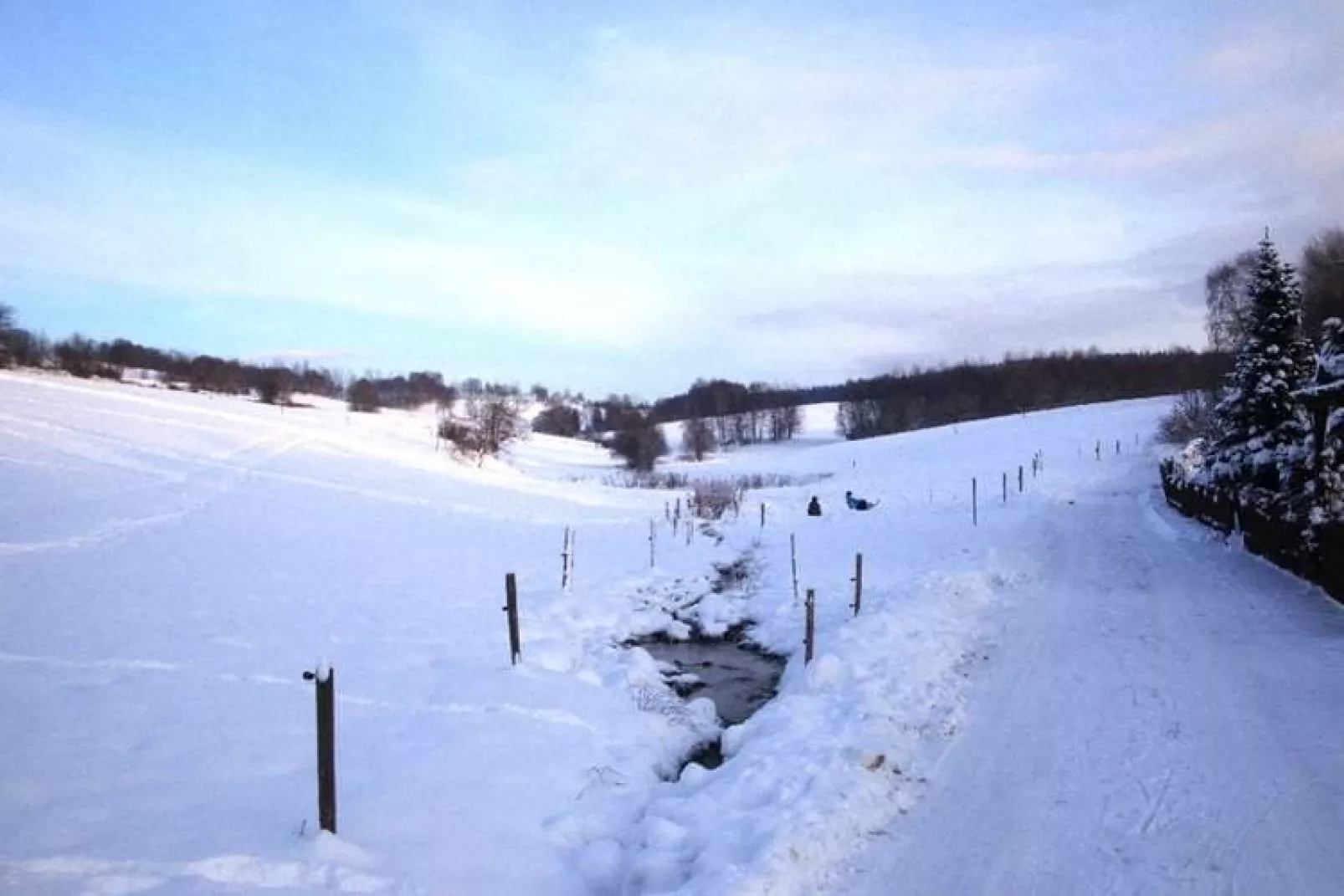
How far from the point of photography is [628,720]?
8.75 meters

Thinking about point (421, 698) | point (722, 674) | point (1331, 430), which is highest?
point (1331, 430)

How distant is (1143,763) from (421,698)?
7.33m

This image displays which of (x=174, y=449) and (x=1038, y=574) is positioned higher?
(x=174, y=449)

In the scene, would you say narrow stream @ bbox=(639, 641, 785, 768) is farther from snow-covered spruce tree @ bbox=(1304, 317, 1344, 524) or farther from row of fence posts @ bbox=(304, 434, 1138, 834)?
snow-covered spruce tree @ bbox=(1304, 317, 1344, 524)

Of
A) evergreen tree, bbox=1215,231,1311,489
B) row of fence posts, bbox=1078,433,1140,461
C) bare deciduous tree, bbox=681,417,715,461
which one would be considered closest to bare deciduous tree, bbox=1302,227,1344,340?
evergreen tree, bbox=1215,231,1311,489

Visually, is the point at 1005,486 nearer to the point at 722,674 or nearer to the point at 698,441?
the point at 722,674

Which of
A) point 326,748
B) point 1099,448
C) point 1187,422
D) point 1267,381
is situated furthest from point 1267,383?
point 1187,422

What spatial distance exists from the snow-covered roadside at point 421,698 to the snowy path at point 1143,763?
0.52 meters

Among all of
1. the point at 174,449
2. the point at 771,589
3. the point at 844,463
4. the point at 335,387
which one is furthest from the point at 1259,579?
the point at 335,387

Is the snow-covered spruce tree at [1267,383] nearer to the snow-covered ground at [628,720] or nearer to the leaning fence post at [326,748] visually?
the snow-covered ground at [628,720]

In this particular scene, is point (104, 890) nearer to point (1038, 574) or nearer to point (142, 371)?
point (1038, 574)

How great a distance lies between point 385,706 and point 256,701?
130cm

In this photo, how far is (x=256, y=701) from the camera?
8039mm

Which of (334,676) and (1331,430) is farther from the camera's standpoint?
(1331,430)
